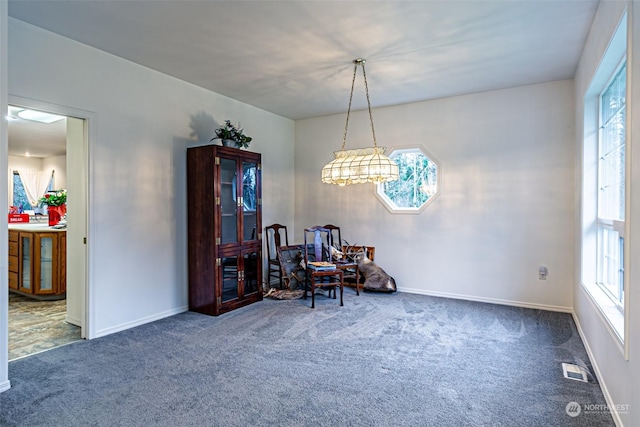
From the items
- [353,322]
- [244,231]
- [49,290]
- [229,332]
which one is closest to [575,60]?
[353,322]

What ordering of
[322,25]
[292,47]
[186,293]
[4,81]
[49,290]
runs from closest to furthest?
[4,81], [322,25], [292,47], [186,293], [49,290]

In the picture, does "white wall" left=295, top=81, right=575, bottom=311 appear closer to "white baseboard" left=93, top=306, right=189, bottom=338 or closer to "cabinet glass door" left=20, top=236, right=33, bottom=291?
"white baseboard" left=93, top=306, right=189, bottom=338

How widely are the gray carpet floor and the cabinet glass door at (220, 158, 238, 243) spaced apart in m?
0.96

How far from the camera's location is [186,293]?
13.9 ft

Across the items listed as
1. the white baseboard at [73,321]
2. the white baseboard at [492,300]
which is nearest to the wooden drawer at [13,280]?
the white baseboard at [73,321]

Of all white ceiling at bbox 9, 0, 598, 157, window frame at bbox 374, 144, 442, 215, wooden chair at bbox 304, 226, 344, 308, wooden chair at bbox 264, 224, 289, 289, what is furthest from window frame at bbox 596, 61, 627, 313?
wooden chair at bbox 264, 224, 289, 289

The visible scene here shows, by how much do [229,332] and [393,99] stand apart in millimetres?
3675

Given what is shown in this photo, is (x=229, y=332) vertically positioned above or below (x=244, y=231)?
below

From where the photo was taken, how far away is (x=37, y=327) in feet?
12.0

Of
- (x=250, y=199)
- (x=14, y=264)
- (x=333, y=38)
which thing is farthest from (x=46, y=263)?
(x=333, y=38)

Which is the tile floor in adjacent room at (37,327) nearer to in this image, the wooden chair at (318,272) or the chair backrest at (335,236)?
the wooden chair at (318,272)

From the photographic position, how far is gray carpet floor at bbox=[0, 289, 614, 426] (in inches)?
82.8

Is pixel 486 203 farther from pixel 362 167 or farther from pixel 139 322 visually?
pixel 139 322

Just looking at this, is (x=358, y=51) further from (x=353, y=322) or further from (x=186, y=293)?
(x=186, y=293)
